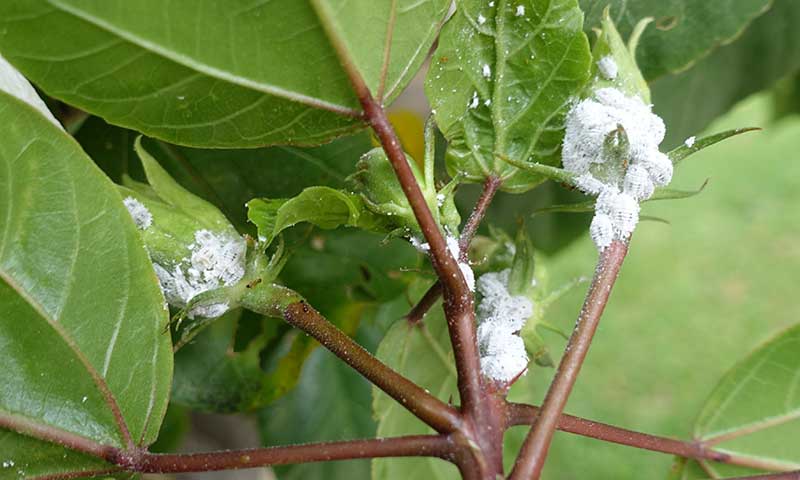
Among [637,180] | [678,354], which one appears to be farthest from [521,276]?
[678,354]

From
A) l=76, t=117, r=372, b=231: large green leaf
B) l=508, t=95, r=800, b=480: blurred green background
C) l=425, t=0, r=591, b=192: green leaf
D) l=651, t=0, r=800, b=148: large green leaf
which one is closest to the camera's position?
l=425, t=0, r=591, b=192: green leaf

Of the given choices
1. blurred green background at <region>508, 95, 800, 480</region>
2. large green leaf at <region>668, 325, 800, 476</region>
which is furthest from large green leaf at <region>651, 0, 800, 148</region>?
blurred green background at <region>508, 95, 800, 480</region>

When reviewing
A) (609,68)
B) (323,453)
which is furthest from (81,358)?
(609,68)

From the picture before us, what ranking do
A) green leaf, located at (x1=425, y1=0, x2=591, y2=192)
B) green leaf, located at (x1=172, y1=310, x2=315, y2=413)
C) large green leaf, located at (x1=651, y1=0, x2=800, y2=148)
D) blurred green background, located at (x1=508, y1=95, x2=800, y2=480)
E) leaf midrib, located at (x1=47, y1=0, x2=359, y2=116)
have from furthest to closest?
blurred green background, located at (x1=508, y1=95, x2=800, y2=480) < large green leaf, located at (x1=651, y1=0, x2=800, y2=148) < green leaf, located at (x1=172, y1=310, x2=315, y2=413) < green leaf, located at (x1=425, y1=0, x2=591, y2=192) < leaf midrib, located at (x1=47, y1=0, x2=359, y2=116)

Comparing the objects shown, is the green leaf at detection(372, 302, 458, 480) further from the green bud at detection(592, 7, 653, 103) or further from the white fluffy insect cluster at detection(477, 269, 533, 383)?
the green bud at detection(592, 7, 653, 103)

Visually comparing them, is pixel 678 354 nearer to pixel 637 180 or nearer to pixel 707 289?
pixel 707 289

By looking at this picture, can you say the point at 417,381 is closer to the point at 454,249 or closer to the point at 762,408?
the point at 454,249
